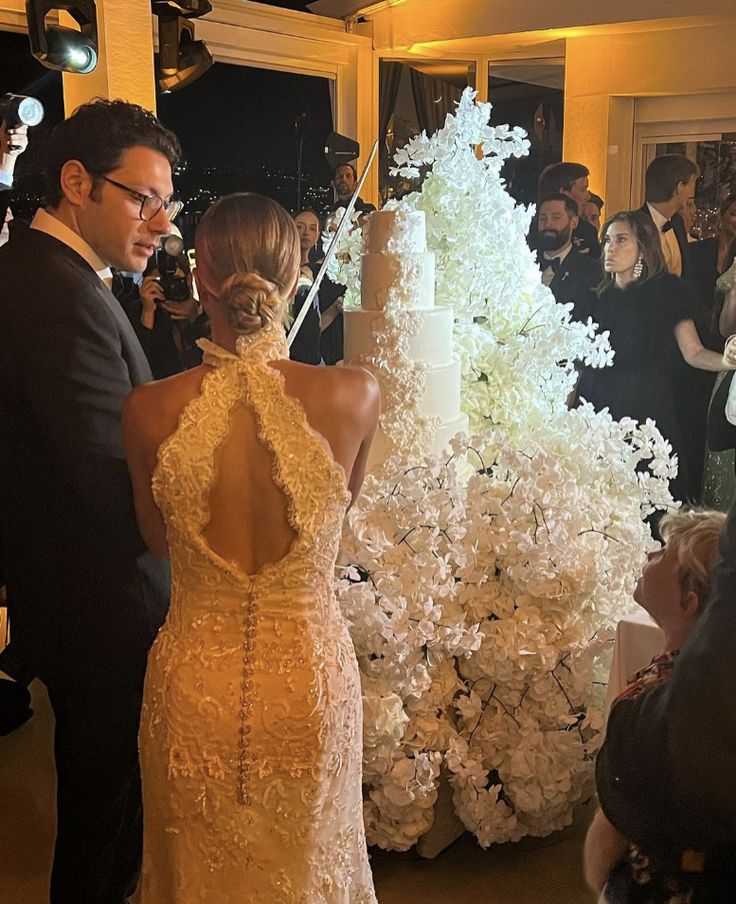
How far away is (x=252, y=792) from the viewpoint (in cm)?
156

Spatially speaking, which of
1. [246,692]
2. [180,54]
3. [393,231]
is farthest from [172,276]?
[246,692]

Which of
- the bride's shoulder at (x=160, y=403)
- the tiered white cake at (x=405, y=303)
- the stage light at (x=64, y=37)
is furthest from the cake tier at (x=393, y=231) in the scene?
the bride's shoulder at (x=160, y=403)

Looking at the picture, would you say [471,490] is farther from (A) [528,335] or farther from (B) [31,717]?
(B) [31,717]

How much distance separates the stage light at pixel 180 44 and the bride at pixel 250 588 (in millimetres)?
1603

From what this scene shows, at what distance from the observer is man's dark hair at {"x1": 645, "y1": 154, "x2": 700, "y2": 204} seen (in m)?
1.90

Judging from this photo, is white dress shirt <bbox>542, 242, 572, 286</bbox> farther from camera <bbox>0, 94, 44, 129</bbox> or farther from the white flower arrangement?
camera <bbox>0, 94, 44, 129</bbox>

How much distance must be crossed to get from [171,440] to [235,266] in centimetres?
28

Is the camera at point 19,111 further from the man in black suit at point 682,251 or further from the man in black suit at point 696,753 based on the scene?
the man in black suit at point 696,753

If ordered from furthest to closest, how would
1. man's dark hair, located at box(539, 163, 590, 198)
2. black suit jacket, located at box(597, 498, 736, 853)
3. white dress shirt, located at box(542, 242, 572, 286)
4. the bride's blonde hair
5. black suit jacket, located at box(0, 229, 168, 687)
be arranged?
white dress shirt, located at box(542, 242, 572, 286)
man's dark hair, located at box(539, 163, 590, 198)
black suit jacket, located at box(0, 229, 168, 687)
the bride's blonde hair
black suit jacket, located at box(597, 498, 736, 853)

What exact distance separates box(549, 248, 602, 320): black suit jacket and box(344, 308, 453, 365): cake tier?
1.01ft

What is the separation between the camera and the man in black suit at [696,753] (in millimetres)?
1195

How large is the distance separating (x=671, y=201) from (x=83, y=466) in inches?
51.2

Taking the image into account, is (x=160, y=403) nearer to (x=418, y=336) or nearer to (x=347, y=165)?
(x=418, y=336)

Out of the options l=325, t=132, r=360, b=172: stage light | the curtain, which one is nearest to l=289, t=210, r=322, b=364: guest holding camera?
l=325, t=132, r=360, b=172: stage light
